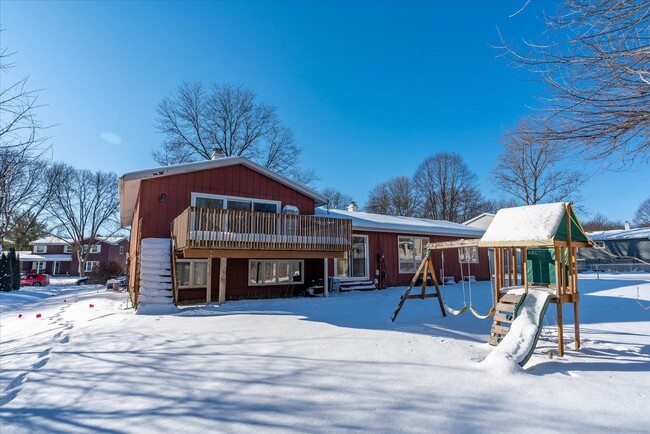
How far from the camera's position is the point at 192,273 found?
11906 mm

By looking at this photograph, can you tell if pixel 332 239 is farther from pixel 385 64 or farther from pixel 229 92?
pixel 229 92

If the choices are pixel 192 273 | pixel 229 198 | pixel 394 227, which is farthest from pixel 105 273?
pixel 394 227

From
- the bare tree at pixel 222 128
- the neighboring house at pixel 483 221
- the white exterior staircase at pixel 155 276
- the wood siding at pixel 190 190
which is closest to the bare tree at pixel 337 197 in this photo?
the bare tree at pixel 222 128

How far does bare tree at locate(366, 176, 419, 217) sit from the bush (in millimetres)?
25369

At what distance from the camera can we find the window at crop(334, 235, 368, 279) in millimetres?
14828

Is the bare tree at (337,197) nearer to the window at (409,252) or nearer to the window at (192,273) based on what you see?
the window at (409,252)

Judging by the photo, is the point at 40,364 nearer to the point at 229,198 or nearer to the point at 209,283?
the point at 209,283

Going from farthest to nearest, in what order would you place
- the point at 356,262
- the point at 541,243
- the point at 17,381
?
the point at 356,262 → the point at 541,243 → the point at 17,381

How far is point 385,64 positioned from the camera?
11.3 meters

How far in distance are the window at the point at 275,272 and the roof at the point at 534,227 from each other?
8.62 m

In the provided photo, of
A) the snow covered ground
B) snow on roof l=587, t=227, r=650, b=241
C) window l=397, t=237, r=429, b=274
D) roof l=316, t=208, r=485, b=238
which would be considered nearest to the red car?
roof l=316, t=208, r=485, b=238

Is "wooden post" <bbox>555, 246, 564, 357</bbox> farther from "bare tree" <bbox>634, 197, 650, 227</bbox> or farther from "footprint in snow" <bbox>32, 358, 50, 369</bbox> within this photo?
"bare tree" <bbox>634, 197, 650, 227</bbox>

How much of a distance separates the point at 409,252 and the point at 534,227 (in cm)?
1130

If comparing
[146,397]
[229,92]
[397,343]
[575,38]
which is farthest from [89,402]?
[229,92]
